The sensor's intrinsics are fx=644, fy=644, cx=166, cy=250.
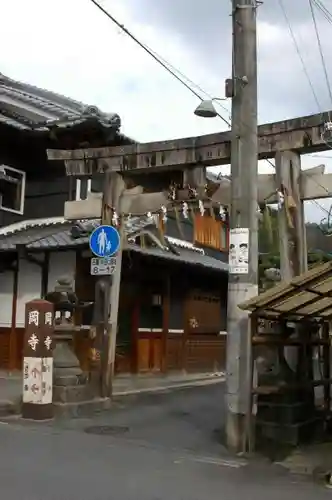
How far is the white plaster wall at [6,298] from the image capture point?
59.4 ft

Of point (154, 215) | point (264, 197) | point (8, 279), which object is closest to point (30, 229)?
point (8, 279)

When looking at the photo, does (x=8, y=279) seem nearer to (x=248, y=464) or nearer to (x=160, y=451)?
(x=160, y=451)

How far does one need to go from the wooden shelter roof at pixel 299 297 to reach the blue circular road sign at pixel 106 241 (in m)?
4.30

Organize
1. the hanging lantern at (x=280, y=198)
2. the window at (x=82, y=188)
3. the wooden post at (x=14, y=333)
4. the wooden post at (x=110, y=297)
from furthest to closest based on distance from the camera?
the window at (x=82, y=188)
the wooden post at (x=14, y=333)
the wooden post at (x=110, y=297)
the hanging lantern at (x=280, y=198)

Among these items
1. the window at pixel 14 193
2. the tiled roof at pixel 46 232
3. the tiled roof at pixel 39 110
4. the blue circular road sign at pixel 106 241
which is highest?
the tiled roof at pixel 39 110

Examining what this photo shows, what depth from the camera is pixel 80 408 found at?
12.1m

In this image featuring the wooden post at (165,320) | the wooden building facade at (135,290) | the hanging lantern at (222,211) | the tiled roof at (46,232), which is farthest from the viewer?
the wooden post at (165,320)

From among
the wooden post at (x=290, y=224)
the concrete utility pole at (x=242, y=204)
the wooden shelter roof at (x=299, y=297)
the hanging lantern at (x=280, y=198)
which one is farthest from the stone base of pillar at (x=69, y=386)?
the hanging lantern at (x=280, y=198)

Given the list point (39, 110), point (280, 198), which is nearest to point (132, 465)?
point (280, 198)

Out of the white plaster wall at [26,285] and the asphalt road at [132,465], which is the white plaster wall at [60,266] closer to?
the white plaster wall at [26,285]

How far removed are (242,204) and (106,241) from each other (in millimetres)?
3996

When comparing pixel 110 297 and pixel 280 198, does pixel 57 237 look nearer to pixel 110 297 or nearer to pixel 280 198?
pixel 110 297

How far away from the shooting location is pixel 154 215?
527 inches

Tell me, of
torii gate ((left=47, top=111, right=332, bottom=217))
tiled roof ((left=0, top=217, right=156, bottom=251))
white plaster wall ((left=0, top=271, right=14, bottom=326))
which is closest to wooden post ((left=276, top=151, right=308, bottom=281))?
torii gate ((left=47, top=111, right=332, bottom=217))
